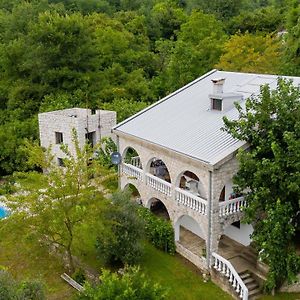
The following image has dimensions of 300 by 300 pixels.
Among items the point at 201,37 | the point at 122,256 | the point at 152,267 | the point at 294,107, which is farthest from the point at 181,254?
the point at 201,37

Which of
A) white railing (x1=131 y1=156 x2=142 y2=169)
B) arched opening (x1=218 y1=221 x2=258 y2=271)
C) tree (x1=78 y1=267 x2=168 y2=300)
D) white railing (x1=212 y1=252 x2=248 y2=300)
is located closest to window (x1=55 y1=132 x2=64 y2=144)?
white railing (x1=131 y1=156 x2=142 y2=169)

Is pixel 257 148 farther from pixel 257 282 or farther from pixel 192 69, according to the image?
pixel 192 69

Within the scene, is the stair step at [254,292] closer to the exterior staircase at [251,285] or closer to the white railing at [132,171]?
the exterior staircase at [251,285]

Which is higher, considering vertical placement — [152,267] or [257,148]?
[257,148]

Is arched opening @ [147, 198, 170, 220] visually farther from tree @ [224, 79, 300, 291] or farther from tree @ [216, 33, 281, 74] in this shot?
tree @ [216, 33, 281, 74]

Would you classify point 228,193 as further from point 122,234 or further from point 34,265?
point 34,265
